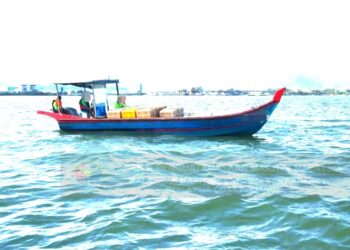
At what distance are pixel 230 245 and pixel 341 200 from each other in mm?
3420

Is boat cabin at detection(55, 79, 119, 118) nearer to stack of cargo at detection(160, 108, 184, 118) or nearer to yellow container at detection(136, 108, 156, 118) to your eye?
yellow container at detection(136, 108, 156, 118)

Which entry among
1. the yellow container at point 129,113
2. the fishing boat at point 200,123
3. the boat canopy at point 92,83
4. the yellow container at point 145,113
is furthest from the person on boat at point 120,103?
the yellow container at point 145,113

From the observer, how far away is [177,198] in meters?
8.92

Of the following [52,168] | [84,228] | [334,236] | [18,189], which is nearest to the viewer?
[334,236]

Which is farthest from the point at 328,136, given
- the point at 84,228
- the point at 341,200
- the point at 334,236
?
the point at 84,228

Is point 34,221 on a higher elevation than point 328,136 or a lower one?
higher

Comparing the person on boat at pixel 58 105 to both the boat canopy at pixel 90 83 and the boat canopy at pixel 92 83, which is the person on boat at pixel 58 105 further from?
the boat canopy at pixel 90 83

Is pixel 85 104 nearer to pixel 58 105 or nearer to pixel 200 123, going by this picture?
pixel 58 105

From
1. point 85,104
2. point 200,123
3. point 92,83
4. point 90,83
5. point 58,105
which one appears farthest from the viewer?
point 58,105

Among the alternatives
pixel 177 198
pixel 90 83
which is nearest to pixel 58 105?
pixel 90 83

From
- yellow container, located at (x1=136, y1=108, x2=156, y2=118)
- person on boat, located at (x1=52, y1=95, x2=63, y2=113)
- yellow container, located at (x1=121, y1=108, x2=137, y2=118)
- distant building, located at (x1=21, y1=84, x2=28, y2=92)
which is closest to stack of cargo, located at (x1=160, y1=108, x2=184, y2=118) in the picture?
yellow container, located at (x1=136, y1=108, x2=156, y2=118)

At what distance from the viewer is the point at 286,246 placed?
635cm

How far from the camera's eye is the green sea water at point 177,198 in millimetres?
6752

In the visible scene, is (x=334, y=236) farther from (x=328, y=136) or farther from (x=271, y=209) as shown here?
(x=328, y=136)
